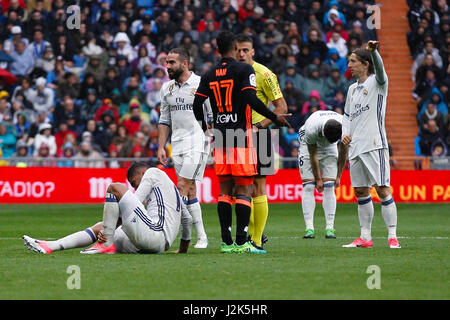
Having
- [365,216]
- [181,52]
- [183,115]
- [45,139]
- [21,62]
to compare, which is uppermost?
[21,62]

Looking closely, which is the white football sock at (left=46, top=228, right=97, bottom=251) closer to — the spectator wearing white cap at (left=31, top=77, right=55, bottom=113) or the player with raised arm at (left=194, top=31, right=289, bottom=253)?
the player with raised arm at (left=194, top=31, right=289, bottom=253)

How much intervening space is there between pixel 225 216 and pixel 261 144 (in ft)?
3.78

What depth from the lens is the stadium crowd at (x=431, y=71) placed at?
2575cm

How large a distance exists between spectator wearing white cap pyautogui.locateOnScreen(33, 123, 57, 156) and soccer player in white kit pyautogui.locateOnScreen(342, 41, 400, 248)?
13322 millimetres

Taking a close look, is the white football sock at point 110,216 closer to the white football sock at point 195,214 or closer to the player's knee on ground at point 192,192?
the white football sock at point 195,214

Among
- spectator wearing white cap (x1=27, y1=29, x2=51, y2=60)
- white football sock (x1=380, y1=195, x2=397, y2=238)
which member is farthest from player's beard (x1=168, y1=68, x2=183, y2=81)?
spectator wearing white cap (x1=27, y1=29, x2=51, y2=60)

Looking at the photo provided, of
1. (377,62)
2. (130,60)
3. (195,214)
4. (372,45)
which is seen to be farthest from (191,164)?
(130,60)

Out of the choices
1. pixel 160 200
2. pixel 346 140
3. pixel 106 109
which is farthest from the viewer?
pixel 106 109

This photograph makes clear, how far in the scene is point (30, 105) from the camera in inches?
976

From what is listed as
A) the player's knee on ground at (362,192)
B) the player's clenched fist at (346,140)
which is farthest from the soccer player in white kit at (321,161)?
the player's clenched fist at (346,140)

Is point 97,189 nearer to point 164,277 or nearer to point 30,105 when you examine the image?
point 30,105

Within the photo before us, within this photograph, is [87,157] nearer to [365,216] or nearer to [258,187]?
[365,216]

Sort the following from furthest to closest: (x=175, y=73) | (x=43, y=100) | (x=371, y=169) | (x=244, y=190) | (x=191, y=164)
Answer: (x=43, y=100) → (x=191, y=164) → (x=175, y=73) → (x=371, y=169) → (x=244, y=190)

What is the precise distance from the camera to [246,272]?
8.18 meters
